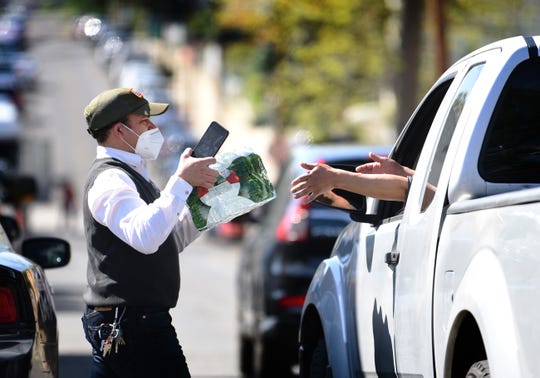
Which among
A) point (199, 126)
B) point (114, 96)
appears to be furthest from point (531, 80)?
point (199, 126)

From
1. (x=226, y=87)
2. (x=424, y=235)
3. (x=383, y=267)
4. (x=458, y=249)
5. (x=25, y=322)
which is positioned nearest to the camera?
(x=458, y=249)

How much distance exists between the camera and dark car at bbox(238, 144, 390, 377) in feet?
37.1

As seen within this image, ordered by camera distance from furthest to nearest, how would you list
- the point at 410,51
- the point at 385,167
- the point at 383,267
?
the point at 410,51 → the point at 385,167 → the point at 383,267

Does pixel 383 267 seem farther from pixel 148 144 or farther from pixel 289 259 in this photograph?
pixel 289 259

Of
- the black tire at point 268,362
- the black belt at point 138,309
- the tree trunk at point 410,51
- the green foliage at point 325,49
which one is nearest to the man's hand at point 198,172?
the black belt at point 138,309

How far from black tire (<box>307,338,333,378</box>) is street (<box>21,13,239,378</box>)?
437 cm

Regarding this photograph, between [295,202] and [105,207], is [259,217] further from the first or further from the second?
[105,207]

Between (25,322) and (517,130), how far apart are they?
202 centimetres

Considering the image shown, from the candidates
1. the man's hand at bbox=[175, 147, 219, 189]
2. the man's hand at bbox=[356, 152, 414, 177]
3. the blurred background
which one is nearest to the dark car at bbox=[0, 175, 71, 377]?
Result: the man's hand at bbox=[175, 147, 219, 189]

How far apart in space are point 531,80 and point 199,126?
218 ft

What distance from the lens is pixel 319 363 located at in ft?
22.9

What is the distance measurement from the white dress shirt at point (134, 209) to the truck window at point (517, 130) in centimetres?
118

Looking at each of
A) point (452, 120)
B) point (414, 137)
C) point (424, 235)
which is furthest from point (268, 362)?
point (424, 235)

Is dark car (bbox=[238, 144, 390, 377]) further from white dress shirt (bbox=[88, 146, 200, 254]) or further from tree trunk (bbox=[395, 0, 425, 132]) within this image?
tree trunk (bbox=[395, 0, 425, 132])
